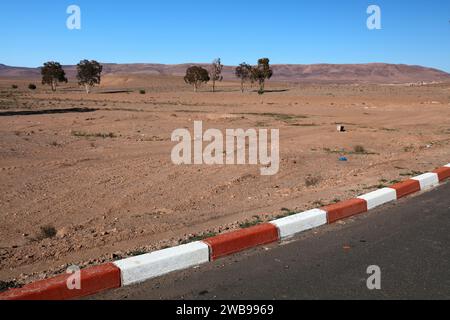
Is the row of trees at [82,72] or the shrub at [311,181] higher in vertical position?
the row of trees at [82,72]

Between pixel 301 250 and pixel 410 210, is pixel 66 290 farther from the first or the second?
pixel 410 210

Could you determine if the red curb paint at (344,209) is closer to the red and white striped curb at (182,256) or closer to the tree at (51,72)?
the red and white striped curb at (182,256)

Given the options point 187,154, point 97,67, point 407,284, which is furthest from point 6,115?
point 97,67

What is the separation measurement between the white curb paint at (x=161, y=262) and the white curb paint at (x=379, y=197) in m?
3.31

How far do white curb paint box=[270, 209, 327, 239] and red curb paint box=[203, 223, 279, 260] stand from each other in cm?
15

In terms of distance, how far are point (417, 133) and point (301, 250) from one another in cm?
1555

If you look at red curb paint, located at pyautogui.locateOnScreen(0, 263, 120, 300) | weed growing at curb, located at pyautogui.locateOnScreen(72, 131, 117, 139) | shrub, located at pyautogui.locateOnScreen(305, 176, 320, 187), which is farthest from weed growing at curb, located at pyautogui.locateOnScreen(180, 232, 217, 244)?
weed growing at curb, located at pyautogui.locateOnScreen(72, 131, 117, 139)

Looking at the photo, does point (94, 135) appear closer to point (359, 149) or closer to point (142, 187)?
point (142, 187)

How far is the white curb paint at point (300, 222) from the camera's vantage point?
5906 mm

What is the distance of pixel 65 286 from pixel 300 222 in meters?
3.19

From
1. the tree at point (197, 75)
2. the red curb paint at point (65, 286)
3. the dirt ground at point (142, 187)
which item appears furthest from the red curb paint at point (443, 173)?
the tree at point (197, 75)

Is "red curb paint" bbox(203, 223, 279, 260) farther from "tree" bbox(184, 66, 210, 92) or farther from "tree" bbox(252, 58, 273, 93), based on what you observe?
"tree" bbox(184, 66, 210, 92)

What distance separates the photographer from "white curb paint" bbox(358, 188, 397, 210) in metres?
7.22

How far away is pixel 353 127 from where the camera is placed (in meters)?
21.5
